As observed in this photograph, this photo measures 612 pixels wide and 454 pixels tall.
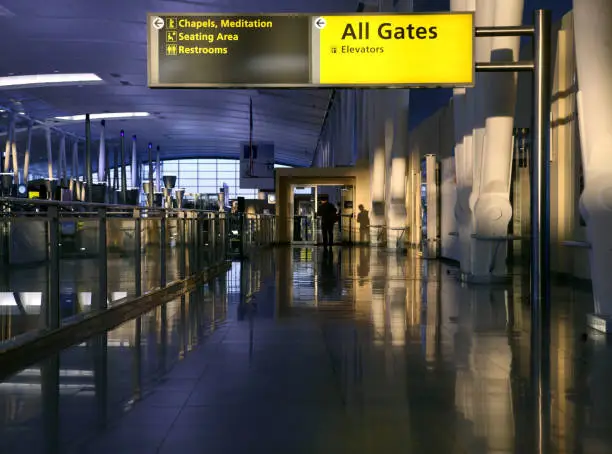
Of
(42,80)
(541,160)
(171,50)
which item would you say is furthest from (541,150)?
(42,80)

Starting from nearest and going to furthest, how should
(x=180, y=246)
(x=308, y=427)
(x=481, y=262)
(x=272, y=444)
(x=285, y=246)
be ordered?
(x=272, y=444)
(x=308, y=427)
(x=180, y=246)
(x=481, y=262)
(x=285, y=246)

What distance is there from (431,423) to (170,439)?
1.26 meters

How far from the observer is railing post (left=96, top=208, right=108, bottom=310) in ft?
23.3

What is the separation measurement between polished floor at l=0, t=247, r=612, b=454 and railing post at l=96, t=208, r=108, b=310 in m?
0.41

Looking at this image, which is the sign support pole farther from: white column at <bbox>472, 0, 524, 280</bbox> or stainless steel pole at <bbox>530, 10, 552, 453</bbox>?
white column at <bbox>472, 0, 524, 280</bbox>

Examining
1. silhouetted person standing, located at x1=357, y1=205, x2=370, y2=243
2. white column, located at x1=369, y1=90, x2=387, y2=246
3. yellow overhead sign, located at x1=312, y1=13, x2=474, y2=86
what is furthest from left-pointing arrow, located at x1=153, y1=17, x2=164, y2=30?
silhouetted person standing, located at x1=357, y1=205, x2=370, y2=243

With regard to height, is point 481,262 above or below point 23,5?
below

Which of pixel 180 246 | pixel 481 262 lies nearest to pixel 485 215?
pixel 481 262

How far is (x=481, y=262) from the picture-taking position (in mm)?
11844

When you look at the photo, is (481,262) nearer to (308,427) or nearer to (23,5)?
(308,427)

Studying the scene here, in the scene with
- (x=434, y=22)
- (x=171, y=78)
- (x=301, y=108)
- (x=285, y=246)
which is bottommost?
(x=285, y=246)

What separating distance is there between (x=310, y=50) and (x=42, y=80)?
30.7 metres

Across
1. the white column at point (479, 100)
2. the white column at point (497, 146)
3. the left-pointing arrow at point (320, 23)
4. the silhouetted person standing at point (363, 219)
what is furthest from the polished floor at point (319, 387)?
the silhouetted person standing at point (363, 219)

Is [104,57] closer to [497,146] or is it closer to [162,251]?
[162,251]
